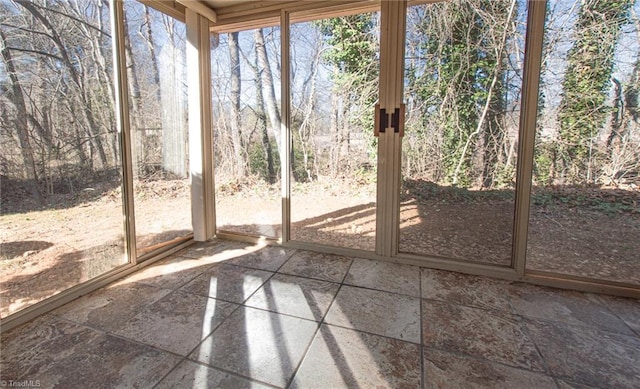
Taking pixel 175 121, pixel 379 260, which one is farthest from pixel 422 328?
pixel 175 121

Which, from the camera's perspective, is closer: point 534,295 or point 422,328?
point 422,328

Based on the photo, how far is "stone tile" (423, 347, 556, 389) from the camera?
1.22m

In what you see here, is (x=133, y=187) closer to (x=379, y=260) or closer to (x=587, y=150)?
(x=379, y=260)

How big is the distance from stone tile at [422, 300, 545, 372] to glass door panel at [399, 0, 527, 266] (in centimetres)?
68

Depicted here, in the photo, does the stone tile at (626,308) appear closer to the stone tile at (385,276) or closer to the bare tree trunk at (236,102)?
the stone tile at (385,276)

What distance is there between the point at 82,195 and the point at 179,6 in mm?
1797

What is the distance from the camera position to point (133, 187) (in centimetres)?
222

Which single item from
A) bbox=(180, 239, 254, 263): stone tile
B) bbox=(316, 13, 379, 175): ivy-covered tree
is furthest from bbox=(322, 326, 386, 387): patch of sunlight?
bbox=(316, 13, 379, 175): ivy-covered tree

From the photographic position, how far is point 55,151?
1747 millimetres

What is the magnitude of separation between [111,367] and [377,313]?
4.36 ft

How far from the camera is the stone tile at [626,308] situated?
166cm

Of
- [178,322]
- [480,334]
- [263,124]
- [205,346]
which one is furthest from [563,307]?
[263,124]

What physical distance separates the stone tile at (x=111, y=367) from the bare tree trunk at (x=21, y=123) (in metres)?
0.96

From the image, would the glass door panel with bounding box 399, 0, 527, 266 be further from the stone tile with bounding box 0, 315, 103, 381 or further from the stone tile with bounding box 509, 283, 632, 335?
the stone tile with bounding box 0, 315, 103, 381
